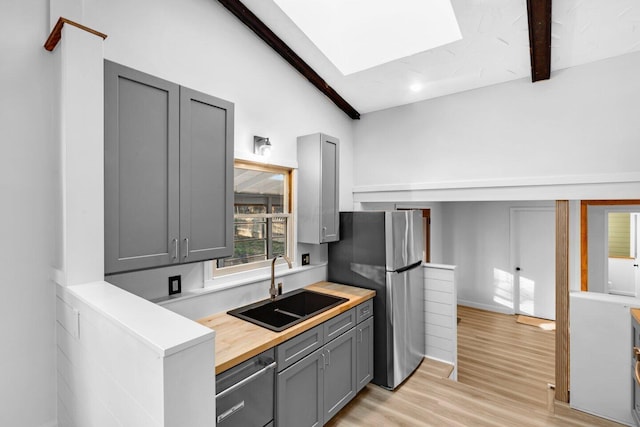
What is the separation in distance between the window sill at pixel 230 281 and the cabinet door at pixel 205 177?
39 centimetres

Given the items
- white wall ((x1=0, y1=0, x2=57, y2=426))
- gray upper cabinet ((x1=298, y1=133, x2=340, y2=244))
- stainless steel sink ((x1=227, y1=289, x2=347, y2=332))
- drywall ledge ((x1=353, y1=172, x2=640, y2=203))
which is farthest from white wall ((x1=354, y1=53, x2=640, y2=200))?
white wall ((x1=0, y1=0, x2=57, y2=426))

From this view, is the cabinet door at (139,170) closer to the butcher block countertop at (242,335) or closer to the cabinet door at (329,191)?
the butcher block countertop at (242,335)

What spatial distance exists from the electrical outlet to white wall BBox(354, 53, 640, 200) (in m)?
2.38

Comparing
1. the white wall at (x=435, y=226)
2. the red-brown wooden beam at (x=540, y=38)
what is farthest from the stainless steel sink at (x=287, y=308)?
the white wall at (x=435, y=226)

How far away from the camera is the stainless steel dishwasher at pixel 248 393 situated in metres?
Answer: 1.47

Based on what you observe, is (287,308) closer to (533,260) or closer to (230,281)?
(230,281)

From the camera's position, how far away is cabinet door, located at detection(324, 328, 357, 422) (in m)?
2.23

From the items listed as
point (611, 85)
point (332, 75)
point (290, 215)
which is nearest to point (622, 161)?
point (611, 85)

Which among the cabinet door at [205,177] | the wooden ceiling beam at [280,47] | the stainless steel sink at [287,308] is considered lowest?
the stainless steel sink at [287,308]

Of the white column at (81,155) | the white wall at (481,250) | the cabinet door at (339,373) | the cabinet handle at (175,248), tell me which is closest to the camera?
the white column at (81,155)

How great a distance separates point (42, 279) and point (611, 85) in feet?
13.1

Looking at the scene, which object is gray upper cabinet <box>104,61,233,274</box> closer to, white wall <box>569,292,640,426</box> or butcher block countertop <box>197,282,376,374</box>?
butcher block countertop <box>197,282,376,374</box>

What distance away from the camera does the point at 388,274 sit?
2816 mm

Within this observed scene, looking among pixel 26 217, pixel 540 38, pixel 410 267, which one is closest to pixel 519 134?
pixel 540 38
